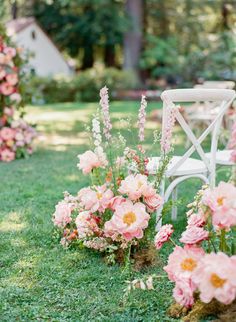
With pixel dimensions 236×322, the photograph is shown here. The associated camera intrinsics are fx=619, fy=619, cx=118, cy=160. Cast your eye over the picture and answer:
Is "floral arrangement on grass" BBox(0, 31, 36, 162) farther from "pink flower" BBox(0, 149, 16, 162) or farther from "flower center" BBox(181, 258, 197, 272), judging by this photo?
"flower center" BBox(181, 258, 197, 272)

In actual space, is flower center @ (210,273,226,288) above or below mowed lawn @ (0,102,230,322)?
above

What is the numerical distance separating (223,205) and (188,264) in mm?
381

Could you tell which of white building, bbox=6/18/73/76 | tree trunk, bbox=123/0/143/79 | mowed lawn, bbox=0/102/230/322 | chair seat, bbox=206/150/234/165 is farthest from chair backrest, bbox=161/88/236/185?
white building, bbox=6/18/73/76

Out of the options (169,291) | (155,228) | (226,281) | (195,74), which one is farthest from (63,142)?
Result: (195,74)

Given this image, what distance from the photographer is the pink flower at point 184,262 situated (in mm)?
3082

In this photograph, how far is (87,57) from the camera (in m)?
30.0

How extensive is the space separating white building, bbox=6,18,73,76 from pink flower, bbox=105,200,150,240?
25924mm

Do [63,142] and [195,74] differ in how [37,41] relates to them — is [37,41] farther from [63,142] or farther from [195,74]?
[63,142]

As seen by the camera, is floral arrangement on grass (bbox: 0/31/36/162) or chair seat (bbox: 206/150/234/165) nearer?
chair seat (bbox: 206/150/234/165)

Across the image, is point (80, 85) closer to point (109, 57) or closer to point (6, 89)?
point (109, 57)

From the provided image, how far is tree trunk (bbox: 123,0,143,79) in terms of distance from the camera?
79.2ft

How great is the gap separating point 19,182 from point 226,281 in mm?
4412

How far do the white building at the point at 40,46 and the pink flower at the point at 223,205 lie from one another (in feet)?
87.5

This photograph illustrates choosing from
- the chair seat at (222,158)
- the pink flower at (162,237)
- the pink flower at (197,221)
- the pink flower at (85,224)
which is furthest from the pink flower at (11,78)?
the pink flower at (197,221)
